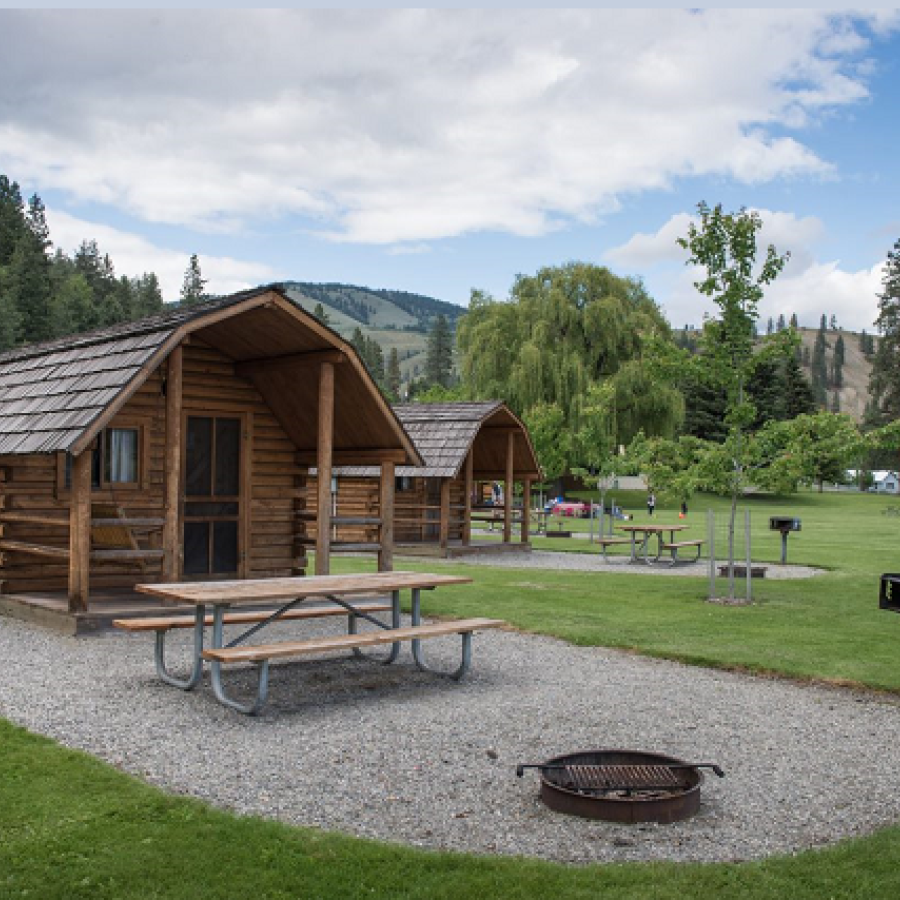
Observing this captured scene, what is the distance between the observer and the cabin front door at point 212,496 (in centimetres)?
1406

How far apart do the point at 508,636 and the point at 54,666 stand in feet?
17.2

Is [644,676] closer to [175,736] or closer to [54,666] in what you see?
[175,736]

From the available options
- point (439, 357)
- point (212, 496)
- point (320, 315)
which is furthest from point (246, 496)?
point (439, 357)

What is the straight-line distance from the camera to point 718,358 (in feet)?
52.7

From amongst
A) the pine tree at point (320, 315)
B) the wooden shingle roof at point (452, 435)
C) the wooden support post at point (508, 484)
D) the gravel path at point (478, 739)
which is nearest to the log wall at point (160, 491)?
the pine tree at point (320, 315)

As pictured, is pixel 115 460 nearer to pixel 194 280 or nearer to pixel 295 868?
pixel 295 868

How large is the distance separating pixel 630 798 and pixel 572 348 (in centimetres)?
4195

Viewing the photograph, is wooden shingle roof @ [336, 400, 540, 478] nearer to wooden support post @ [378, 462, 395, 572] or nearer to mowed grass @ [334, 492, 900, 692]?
mowed grass @ [334, 492, 900, 692]

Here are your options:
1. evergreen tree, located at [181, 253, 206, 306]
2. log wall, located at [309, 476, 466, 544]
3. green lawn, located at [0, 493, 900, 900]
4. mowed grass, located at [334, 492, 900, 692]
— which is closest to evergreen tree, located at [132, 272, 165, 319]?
evergreen tree, located at [181, 253, 206, 306]

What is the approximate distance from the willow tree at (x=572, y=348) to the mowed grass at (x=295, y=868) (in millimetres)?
39877

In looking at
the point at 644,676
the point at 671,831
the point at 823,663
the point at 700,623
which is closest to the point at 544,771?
the point at 671,831

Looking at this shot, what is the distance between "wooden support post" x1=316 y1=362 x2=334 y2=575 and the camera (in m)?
13.2

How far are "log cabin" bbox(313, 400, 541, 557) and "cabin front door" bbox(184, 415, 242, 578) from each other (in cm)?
979

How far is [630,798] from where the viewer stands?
233 inches
